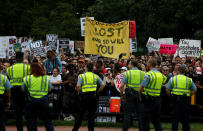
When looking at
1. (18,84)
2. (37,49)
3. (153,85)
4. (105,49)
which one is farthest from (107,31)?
(18,84)

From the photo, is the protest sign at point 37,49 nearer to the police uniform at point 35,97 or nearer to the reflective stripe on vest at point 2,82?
the reflective stripe on vest at point 2,82

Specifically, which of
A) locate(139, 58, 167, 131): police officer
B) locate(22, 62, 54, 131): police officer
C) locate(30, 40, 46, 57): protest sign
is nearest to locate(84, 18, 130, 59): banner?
locate(30, 40, 46, 57): protest sign

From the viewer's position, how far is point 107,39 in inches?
715

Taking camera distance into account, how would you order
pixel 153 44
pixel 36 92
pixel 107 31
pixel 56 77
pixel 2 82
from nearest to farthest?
pixel 36 92
pixel 2 82
pixel 56 77
pixel 107 31
pixel 153 44

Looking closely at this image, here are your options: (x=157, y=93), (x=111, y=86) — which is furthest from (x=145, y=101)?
(x=111, y=86)

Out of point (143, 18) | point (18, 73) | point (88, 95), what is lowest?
point (88, 95)

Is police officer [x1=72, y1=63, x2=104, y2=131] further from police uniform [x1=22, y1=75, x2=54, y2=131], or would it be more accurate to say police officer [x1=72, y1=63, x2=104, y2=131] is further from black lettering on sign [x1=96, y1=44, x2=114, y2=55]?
black lettering on sign [x1=96, y1=44, x2=114, y2=55]

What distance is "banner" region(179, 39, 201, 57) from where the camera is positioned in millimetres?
22786

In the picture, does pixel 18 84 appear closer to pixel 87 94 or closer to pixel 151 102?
pixel 87 94

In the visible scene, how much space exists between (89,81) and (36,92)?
5.50 feet

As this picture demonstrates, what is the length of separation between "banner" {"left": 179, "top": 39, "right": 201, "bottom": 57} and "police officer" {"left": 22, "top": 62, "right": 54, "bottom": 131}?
39.4 ft

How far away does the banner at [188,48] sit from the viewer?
22786mm

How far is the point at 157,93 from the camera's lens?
41.8 feet

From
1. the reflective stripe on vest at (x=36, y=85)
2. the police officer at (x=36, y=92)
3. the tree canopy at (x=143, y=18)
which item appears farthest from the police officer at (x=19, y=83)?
the tree canopy at (x=143, y=18)
